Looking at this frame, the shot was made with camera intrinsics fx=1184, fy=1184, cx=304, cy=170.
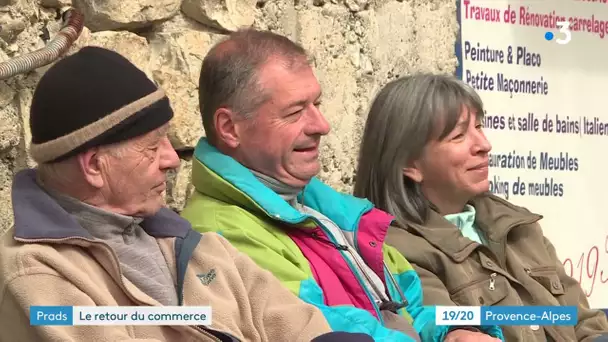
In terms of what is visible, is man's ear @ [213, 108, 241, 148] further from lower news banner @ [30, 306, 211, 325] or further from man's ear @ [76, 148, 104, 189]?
lower news banner @ [30, 306, 211, 325]

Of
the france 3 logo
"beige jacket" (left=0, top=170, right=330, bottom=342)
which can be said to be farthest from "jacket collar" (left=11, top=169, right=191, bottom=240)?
the france 3 logo

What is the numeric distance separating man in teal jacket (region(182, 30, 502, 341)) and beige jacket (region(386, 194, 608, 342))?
0.14 metres

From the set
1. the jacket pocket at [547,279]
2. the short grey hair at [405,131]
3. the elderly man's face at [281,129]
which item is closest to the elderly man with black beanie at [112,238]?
the elderly man's face at [281,129]

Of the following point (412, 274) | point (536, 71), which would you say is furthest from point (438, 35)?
point (412, 274)

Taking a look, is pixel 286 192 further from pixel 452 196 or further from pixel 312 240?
pixel 452 196

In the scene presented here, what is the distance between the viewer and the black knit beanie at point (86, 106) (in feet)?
7.18

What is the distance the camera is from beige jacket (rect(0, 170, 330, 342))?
203cm

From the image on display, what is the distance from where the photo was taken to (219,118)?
9.24ft

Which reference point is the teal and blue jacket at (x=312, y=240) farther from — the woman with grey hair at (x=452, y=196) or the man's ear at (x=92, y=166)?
the man's ear at (x=92, y=166)

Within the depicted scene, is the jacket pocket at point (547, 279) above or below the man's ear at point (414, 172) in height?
below

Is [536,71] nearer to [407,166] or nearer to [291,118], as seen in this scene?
[407,166]

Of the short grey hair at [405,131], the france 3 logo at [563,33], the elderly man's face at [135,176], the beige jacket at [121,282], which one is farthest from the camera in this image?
the france 3 logo at [563,33]

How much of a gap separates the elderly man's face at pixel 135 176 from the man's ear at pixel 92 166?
0.01m

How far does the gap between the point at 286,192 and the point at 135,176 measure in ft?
1.99
